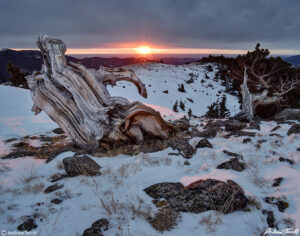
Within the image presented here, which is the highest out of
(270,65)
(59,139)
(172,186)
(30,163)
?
(270,65)

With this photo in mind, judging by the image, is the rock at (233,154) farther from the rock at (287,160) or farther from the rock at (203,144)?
the rock at (287,160)

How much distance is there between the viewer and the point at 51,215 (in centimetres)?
215

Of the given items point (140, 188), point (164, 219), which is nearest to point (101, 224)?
point (164, 219)

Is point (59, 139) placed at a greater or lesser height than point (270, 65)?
lesser

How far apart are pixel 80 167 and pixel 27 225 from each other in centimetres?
125

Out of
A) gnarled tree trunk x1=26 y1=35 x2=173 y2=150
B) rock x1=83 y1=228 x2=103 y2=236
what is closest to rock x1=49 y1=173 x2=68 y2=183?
gnarled tree trunk x1=26 y1=35 x2=173 y2=150

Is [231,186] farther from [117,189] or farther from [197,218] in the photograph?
[117,189]

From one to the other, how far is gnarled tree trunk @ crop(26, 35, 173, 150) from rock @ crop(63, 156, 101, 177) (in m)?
1.32

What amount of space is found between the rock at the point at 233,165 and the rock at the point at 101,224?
7.00ft

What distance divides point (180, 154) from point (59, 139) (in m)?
4.92

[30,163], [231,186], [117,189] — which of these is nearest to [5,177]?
[30,163]

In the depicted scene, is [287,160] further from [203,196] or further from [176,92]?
[176,92]

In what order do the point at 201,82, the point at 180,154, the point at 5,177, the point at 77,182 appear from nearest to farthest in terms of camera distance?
1. the point at 77,182
2. the point at 5,177
3. the point at 180,154
4. the point at 201,82

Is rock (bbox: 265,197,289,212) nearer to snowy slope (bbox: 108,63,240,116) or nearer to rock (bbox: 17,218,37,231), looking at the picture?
rock (bbox: 17,218,37,231)
